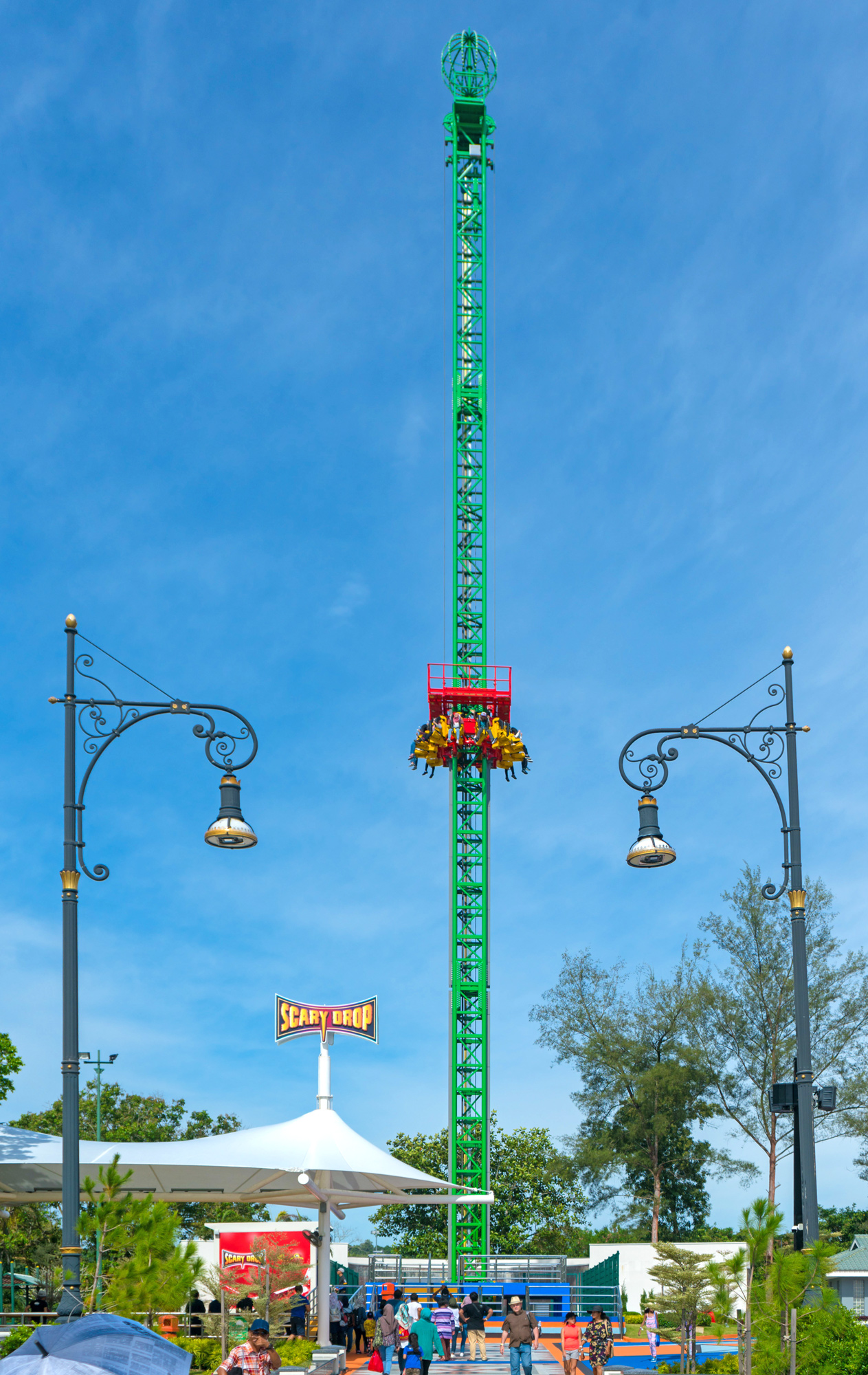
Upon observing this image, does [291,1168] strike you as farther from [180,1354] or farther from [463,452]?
[463,452]

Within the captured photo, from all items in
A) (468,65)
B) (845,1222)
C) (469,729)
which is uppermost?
(468,65)

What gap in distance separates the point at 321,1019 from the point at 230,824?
12.0 meters

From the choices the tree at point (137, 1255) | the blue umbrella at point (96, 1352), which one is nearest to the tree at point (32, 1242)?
the tree at point (137, 1255)

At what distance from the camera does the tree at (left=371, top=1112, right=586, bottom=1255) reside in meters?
51.8

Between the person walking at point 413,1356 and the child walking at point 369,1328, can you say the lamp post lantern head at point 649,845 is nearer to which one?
the person walking at point 413,1356

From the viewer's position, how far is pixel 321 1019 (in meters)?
26.4

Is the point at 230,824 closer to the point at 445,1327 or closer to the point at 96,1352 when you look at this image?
the point at 96,1352

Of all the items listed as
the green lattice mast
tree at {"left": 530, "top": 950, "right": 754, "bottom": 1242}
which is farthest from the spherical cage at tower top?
tree at {"left": 530, "top": 950, "right": 754, "bottom": 1242}

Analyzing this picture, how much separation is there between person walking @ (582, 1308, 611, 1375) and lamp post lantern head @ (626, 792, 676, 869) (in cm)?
713

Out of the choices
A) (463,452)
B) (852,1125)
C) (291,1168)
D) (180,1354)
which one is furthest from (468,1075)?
(180,1354)

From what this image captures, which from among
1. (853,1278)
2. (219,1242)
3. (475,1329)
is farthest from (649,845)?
(853,1278)

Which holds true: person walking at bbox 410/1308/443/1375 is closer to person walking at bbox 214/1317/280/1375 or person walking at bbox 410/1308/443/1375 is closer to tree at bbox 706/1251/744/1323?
tree at bbox 706/1251/744/1323

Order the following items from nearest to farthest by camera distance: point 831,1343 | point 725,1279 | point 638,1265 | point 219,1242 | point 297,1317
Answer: point 725,1279, point 831,1343, point 297,1317, point 219,1242, point 638,1265

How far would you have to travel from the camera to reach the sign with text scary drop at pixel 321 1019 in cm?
2706
